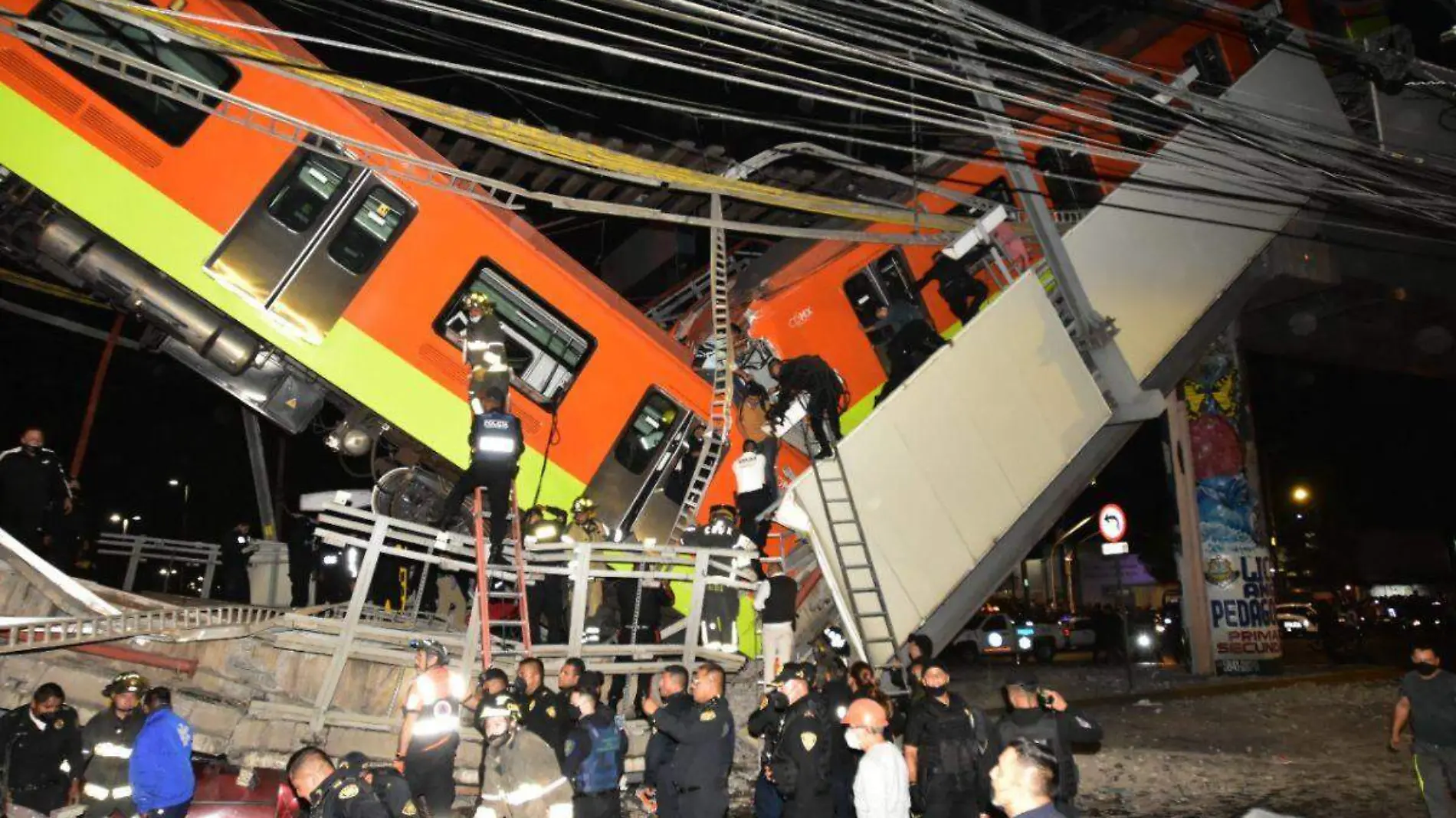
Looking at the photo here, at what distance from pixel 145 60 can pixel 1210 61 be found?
12.2 meters

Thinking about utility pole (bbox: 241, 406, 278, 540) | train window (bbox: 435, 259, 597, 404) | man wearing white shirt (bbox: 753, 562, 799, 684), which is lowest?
man wearing white shirt (bbox: 753, 562, 799, 684)

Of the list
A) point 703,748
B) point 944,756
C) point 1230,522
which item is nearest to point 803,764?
point 703,748

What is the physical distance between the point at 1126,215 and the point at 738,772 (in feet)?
25.1

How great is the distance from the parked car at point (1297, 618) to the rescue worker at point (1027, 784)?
79.4 feet

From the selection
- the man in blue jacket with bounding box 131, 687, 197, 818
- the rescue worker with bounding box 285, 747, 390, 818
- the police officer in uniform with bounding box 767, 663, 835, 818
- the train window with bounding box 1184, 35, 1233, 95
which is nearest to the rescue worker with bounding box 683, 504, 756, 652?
the police officer in uniform with bounding box 767, 663, 835, 818

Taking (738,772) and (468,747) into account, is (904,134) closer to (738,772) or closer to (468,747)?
(738,772)

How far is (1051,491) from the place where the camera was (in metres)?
10.3

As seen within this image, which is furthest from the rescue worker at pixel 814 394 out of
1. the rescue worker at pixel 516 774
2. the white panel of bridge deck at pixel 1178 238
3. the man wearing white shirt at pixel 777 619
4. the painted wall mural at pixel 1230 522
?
the painted wall mural at pixel 1230 522

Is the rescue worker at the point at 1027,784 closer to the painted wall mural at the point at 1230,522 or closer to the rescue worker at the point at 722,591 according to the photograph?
the rescue worker at the point at 722,591

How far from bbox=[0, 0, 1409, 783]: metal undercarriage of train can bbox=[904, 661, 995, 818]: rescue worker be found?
8.33 feet

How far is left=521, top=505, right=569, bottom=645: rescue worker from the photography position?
8.35 meters

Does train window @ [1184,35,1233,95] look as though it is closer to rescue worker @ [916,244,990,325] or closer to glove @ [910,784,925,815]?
rescue worker @ [916,244,990,325]

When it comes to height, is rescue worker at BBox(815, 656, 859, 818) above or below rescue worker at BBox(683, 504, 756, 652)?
below

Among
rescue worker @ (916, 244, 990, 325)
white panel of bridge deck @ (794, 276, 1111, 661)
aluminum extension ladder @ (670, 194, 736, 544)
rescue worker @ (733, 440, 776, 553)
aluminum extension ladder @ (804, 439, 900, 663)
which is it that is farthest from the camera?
rescue worker @ (916, 244, 990, 325)
